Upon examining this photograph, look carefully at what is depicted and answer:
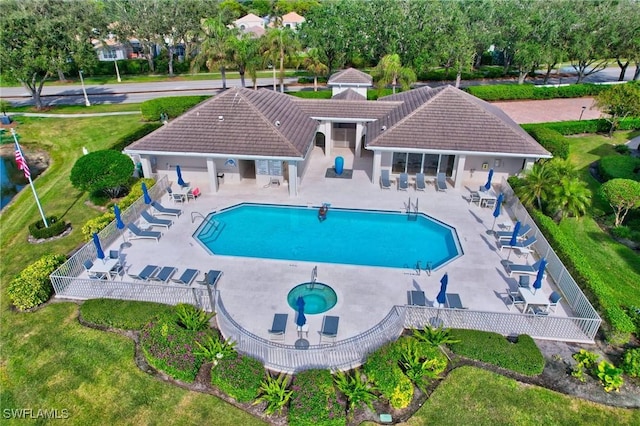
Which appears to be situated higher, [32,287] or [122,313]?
[32,287]

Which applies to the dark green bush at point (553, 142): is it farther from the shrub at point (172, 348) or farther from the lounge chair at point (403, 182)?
the shrub at point (172, 348)

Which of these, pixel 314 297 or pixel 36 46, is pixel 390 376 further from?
pixel 36 46

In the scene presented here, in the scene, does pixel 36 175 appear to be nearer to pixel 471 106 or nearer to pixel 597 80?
pixel 471 106

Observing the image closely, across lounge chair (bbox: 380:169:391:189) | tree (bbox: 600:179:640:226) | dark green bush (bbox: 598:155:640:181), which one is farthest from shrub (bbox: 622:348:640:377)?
dark green bush (bbox: 598:155:640:181)

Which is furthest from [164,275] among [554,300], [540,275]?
[554,300]

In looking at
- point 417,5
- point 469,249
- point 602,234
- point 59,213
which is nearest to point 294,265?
point 469,249
